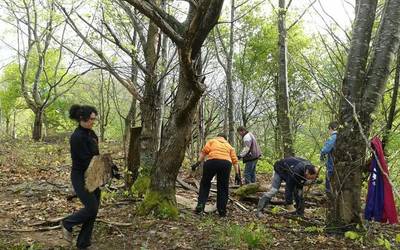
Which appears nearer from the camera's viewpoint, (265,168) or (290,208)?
(290,208)

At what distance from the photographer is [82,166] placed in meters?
5.65

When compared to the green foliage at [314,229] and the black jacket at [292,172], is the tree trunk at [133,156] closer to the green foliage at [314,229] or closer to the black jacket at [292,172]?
the black jacket at [292,172]

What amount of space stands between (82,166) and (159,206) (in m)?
1.99

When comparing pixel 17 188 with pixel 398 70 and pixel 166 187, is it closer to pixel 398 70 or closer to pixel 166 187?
pixel 166 187

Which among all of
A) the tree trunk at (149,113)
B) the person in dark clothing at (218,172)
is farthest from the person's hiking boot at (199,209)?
the tree trunk at (149,113)

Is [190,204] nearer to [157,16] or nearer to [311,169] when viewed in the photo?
[311,169]

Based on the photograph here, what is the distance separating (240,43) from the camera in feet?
77.5

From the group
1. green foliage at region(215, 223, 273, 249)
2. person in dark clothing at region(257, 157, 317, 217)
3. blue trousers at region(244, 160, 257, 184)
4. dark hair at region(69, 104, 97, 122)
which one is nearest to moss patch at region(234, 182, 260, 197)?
person in dark clothing at region(257, 157, 317, 217)

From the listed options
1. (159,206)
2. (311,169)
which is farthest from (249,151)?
(159,206)

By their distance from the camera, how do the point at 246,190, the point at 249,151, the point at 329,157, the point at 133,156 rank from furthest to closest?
the point at 249,151
the point at 246,190
the point at 133,156
the point at 329,157

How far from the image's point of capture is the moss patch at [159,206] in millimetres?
7172

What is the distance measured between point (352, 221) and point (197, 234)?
95.0 inches

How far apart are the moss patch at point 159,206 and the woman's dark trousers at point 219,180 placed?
34.0 inches

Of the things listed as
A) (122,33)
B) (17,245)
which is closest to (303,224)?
(17,245)
